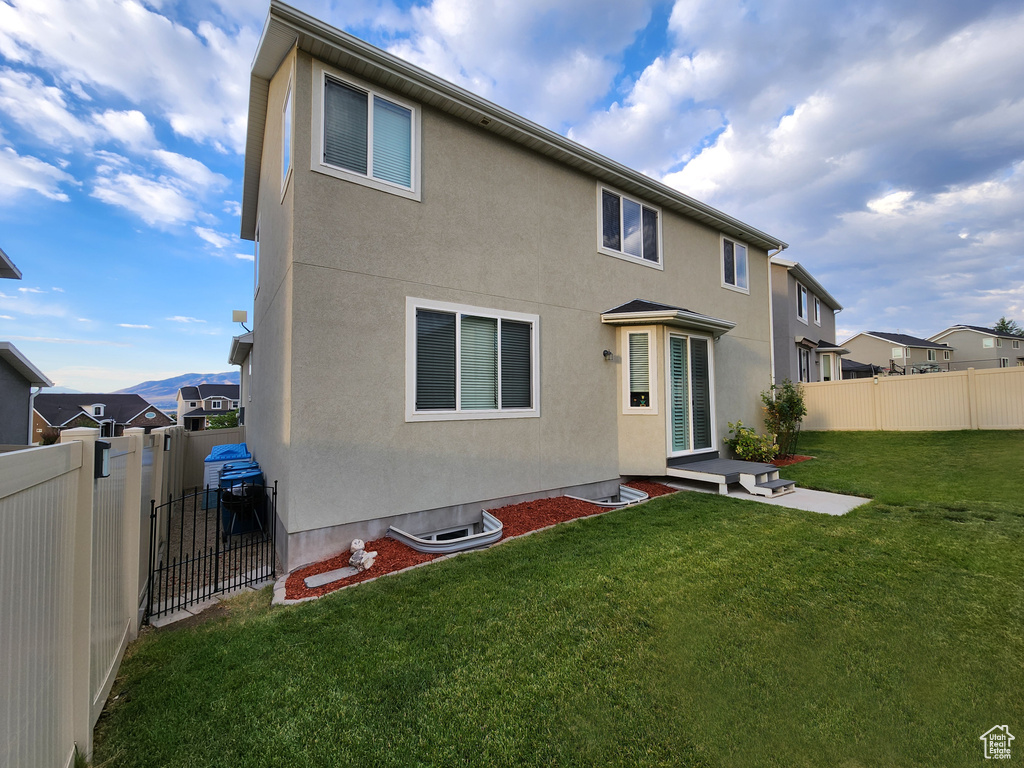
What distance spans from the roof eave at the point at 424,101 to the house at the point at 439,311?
1.3 inches

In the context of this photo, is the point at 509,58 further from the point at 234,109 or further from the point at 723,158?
the point at 723,158

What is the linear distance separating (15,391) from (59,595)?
18880 mm

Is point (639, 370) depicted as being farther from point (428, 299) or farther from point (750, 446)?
point (428, 299)

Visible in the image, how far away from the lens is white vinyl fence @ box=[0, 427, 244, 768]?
152 cm

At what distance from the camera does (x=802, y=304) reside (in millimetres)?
20547

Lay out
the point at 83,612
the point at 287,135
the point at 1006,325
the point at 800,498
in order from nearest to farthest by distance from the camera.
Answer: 1. the point at 83,612
2. the point at 287,135
3. the point at 800,498
4. the point at 1006,325

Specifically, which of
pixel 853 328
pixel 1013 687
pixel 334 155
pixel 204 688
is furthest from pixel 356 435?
pixel 853 328

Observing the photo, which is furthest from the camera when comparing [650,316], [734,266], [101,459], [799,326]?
[799,326]

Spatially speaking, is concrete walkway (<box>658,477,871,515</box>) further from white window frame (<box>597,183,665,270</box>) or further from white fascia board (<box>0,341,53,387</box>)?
white fascia board (<box>0,341,53,387</box>)

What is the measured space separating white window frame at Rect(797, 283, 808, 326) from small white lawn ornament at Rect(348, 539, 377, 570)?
71.5ft

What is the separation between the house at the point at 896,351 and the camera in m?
37.7

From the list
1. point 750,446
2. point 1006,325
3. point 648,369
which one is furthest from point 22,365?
point 1006,325

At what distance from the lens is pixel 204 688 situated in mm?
2984

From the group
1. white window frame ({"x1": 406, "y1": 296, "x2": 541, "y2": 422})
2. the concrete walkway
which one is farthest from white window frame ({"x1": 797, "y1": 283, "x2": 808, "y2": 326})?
white window frame ({"x1": 406, "y1": 296, "x2": 541, "y2": 422})
